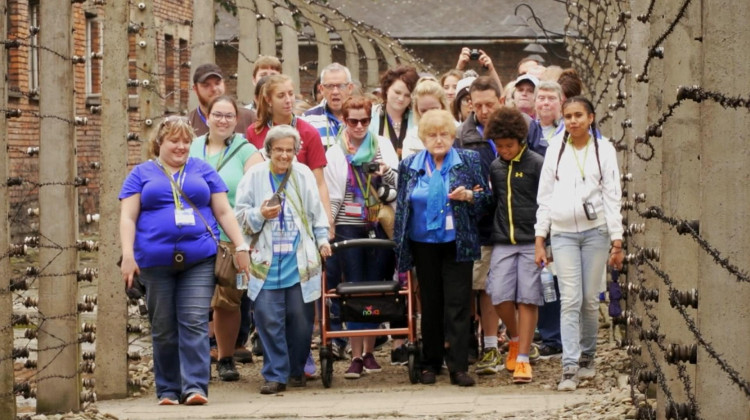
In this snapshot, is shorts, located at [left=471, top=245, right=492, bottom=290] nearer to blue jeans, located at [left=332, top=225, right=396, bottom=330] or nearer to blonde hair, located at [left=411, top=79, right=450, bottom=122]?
blue jeans, located at [left=332, top=225, right=396, bottom=330]

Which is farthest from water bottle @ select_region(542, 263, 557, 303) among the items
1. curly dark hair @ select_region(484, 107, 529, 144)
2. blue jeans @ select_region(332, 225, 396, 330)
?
blue jeans @ select_region(332, 225, 396, 330)

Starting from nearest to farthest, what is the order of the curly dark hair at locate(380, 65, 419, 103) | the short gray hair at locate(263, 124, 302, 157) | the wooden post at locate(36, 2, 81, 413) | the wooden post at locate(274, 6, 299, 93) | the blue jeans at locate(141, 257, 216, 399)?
the wooden post at locate(36, 2, 81, 413)
the blue jeans at locate(141, 257, 216, 399)
the short gray hair at locate(263, 124, 302, 157)
the curly dark hair at locate(380, 65, 419, 103)
the wooden post at locate(274, 6, 299, 93)

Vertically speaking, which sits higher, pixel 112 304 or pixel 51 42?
pixel 51 42

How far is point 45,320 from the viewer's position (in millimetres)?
9852

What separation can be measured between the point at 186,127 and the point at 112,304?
1310mm

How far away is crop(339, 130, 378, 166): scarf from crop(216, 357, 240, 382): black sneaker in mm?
1681

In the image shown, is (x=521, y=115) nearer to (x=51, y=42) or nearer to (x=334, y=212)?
(x=334, y=212)

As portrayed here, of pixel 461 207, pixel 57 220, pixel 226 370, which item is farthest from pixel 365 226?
pixel 57 220

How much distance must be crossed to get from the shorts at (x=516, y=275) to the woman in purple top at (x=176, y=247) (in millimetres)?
1999

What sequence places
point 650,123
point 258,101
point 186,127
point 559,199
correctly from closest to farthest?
point 650,123, point 186,127, point 559,199, point 258,101

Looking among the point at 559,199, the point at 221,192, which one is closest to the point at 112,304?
the point at 221,192

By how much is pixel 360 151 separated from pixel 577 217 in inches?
79.3

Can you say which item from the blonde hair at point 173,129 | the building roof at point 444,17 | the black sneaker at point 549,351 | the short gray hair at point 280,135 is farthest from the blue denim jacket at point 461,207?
the building roof at point 444,17

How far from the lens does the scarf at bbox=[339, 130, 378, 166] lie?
→ 1264cm
